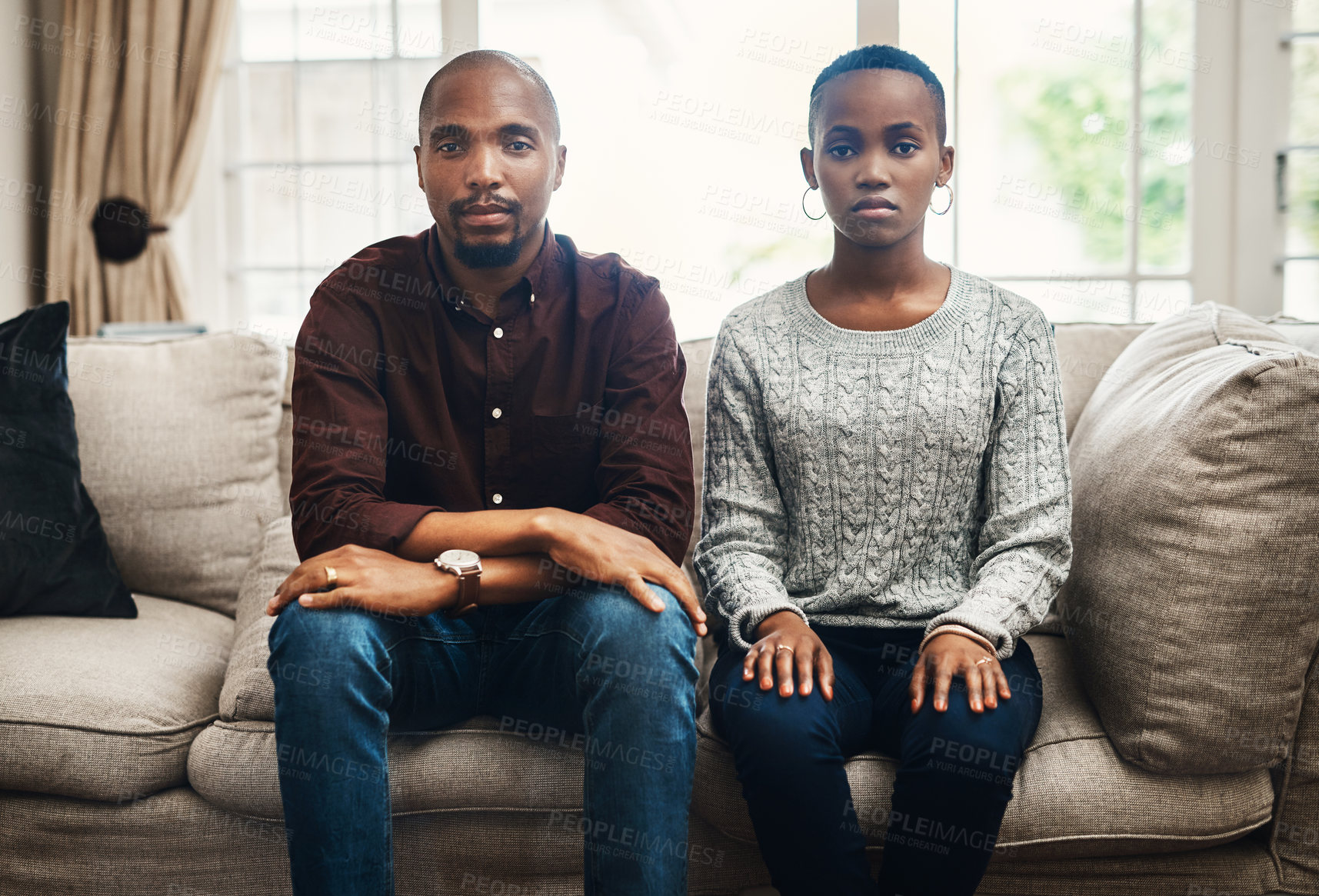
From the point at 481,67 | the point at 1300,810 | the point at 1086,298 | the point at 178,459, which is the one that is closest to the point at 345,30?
the point at 178,459

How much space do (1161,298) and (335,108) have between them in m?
2.23

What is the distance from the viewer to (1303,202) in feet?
7.34

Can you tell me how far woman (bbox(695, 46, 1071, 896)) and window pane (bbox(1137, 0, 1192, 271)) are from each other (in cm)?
121

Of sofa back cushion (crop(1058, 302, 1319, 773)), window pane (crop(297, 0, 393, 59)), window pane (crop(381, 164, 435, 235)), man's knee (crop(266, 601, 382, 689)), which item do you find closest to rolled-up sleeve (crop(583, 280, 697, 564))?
man's knee (crop(266, 601, 382, 689))

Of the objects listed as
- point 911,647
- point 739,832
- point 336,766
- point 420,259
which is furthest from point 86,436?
point 911,647

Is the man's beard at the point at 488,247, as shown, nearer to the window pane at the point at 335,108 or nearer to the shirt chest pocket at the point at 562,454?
the shirt chest pocket at the point at 562,454

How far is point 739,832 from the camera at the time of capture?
3.97 ft

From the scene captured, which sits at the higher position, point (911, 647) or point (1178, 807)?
point (911, 647)

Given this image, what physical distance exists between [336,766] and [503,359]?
22.8 inches

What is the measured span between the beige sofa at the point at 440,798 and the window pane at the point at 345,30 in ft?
5.66

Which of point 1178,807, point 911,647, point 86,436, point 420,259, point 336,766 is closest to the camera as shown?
point 336,766

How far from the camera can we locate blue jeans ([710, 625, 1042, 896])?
104 cm

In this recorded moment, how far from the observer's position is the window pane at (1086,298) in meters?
2.38

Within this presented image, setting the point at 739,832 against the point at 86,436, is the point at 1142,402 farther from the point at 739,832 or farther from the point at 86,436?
the point at 86,436
